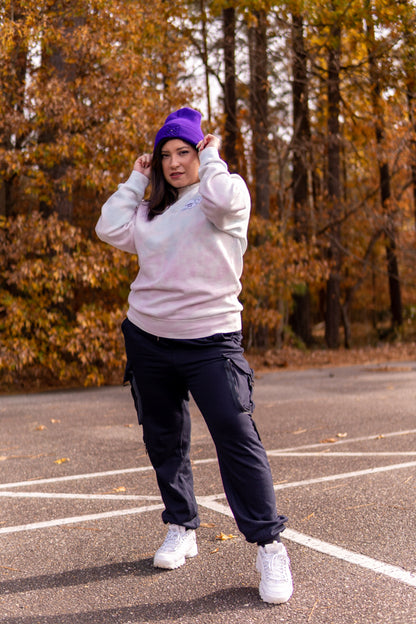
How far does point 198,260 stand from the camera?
10.2 feet

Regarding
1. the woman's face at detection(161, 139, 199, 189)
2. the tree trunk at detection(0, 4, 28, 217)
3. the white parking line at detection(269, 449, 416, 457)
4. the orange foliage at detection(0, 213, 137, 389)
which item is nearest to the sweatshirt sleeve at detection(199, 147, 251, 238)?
the woman's face at detection(161, 139, 199, 189)

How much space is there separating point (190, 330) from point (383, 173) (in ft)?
63.7

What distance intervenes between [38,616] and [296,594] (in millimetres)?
1074

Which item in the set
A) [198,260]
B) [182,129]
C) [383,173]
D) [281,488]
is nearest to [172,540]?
[198,260]

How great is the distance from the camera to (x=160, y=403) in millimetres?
3316

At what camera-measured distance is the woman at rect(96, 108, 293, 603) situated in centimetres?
303

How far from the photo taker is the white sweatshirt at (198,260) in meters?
3.06

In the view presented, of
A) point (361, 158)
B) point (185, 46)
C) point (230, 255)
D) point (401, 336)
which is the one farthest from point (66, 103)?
point (401, 336)

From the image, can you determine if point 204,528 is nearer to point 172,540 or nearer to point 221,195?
point 172,540

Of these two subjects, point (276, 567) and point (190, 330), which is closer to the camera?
point (276, 567)

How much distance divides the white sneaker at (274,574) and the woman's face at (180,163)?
1674 mm

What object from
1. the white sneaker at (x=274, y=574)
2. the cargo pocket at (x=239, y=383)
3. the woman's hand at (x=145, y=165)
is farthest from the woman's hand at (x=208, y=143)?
the white sneaker at (x=274, y=574)

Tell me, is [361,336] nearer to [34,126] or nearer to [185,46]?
[185,46]

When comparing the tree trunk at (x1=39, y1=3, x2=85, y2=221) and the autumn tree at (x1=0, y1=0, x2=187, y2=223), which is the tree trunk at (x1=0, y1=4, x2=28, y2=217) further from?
the tree trunk at (x1=39, y1=3, x2=85, y2=221)
